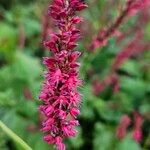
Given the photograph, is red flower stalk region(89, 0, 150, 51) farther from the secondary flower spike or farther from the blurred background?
the secondary flower spike

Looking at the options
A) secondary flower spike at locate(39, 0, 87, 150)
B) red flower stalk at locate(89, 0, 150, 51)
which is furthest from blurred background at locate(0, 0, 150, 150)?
secondary flower spike at locate(39, 0, 87, 150)

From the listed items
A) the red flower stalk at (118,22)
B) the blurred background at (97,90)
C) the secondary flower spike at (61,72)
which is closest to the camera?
the secondary flower spike at (61,72)

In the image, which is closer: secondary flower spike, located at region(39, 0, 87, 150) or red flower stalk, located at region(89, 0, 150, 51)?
secondary flower spike, located at region(39, 0, 87, 150)

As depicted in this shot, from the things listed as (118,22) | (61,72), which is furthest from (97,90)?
(61,72)

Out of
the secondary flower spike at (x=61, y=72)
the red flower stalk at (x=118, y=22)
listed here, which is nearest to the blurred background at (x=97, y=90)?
Answer: the red flower stalk at (x=118, y=22)

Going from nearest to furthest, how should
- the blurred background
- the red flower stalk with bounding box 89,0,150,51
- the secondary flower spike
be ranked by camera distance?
the secondary flower spike
the red flower stalk with bounding box 89,0,150,51
the blurred background

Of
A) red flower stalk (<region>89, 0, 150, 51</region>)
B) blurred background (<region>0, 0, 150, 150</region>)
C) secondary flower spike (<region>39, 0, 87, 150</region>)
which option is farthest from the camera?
blurred background (<region>0, 0, 150, 150</region>)

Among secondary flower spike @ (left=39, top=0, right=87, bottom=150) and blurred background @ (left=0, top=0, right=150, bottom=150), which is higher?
secondary flower spike @ (left=39, top=0, right=87, bottom=150)

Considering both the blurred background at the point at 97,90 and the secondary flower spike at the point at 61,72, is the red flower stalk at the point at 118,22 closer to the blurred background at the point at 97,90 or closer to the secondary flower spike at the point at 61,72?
the blurred background at the point at 97,90
